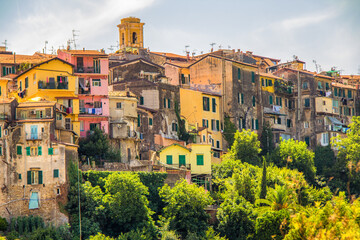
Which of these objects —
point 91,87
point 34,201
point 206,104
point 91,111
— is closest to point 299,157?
point 206,104

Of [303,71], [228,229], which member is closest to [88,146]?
[228,229]

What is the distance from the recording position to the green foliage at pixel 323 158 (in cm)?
9688

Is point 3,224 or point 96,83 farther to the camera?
point 96,83

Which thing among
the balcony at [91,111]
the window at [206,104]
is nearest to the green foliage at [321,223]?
the balcony at [91,111]

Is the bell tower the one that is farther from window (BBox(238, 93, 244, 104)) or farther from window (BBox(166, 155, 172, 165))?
window (BBox(166, 155, 172, 165))

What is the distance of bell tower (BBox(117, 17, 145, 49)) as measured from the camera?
380 feet

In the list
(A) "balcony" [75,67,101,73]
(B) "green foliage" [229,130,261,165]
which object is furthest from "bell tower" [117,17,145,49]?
(A) "balcony" [75,67,101,73]

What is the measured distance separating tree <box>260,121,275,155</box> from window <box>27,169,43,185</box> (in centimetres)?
3286

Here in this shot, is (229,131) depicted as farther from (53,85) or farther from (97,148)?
(53,85)

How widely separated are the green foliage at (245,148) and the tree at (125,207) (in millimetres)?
19590

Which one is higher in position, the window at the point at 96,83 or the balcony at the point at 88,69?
the balcony at the point at 88,69

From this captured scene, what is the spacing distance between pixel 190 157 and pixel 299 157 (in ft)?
50.8

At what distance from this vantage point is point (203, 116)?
91.1 metres

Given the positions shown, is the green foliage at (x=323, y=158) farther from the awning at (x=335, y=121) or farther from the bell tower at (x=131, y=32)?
the bell tower at (x=131, y=32)
